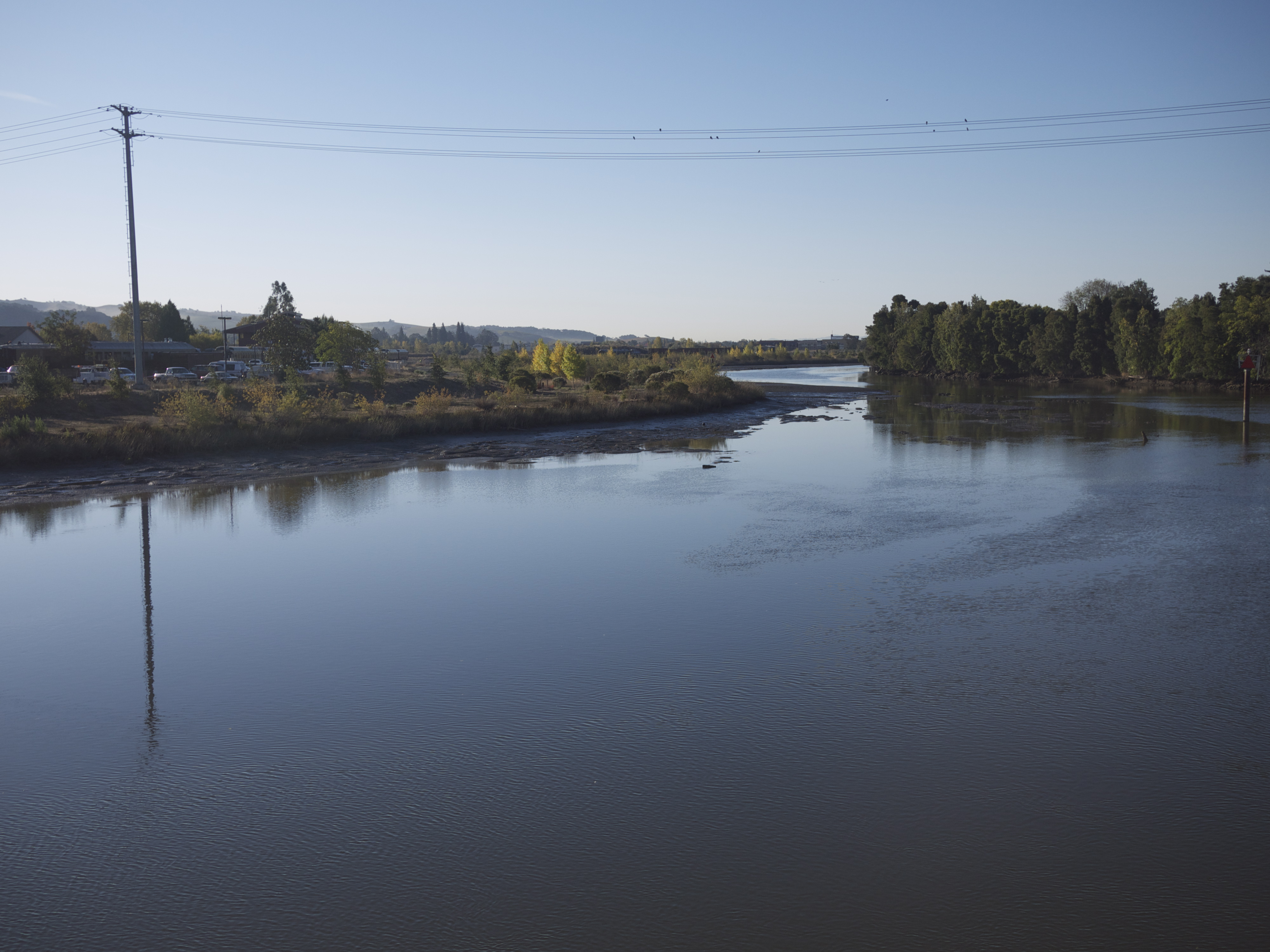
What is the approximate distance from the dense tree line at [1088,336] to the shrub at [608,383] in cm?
3521

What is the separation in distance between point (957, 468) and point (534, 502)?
1167 cm

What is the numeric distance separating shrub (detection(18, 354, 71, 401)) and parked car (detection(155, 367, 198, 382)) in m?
14.6

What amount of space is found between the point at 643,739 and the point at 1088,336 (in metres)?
72.1

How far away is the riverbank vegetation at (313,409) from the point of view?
2538 cm

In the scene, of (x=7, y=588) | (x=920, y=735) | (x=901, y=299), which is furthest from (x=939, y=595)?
(x=901, y=299)

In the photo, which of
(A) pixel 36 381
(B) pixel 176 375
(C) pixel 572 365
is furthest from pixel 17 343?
(A) pixel 36 381

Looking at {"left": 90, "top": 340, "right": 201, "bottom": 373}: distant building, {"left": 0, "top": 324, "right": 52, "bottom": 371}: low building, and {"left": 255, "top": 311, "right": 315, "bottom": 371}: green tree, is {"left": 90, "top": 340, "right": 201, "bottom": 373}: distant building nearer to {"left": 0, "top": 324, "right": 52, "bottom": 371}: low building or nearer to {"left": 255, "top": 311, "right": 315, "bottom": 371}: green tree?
{"left": 0, "top": 324, "right": 52, "bottom": 371}: low building

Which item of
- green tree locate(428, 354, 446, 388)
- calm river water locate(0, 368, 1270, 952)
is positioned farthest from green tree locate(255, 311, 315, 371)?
calm river water locate(0, 368, 1270, 952)

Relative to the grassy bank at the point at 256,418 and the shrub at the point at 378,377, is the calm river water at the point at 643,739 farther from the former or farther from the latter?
the shrub at the point at 378,377

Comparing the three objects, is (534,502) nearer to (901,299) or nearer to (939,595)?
(939,595)

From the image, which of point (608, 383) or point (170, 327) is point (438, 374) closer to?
point (608, 383)

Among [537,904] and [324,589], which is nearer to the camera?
[537,904]

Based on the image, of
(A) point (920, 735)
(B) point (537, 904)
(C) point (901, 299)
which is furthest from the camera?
(C) point (901, 299)

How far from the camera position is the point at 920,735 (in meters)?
7.30
